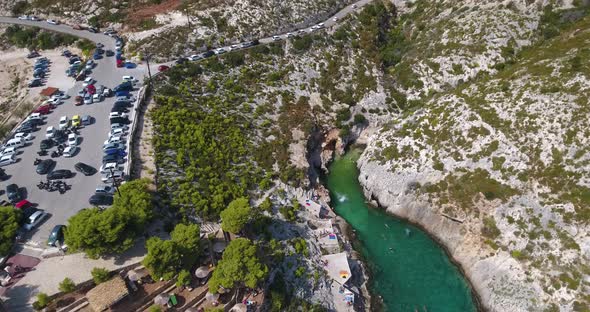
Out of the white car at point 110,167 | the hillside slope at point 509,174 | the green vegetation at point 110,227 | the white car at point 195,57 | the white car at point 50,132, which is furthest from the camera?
the white car at point 195,57

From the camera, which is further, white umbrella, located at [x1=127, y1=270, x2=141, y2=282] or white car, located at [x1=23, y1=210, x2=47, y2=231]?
white car, located at [x1=23, y1=210, x2=47, y2=231]

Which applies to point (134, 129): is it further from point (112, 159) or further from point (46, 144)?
point (46, 144)

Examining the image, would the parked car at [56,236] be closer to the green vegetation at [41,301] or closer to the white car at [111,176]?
the green vegetation at [41,301]

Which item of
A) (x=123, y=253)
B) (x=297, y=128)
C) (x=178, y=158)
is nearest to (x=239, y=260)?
(x=123, y=253)

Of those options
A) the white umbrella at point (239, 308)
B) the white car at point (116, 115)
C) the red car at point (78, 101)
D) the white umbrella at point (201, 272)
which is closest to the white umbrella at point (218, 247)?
the white umbrella at point (201, 272)

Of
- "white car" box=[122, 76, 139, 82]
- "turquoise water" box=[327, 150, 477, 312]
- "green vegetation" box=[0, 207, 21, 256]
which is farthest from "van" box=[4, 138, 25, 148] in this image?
"turquoise water" box=[327, 150, 477, 312]

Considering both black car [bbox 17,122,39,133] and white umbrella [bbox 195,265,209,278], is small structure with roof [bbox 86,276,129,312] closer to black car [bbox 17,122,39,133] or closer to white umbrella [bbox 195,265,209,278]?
white umbrella [bbox 195,265,209,278]
